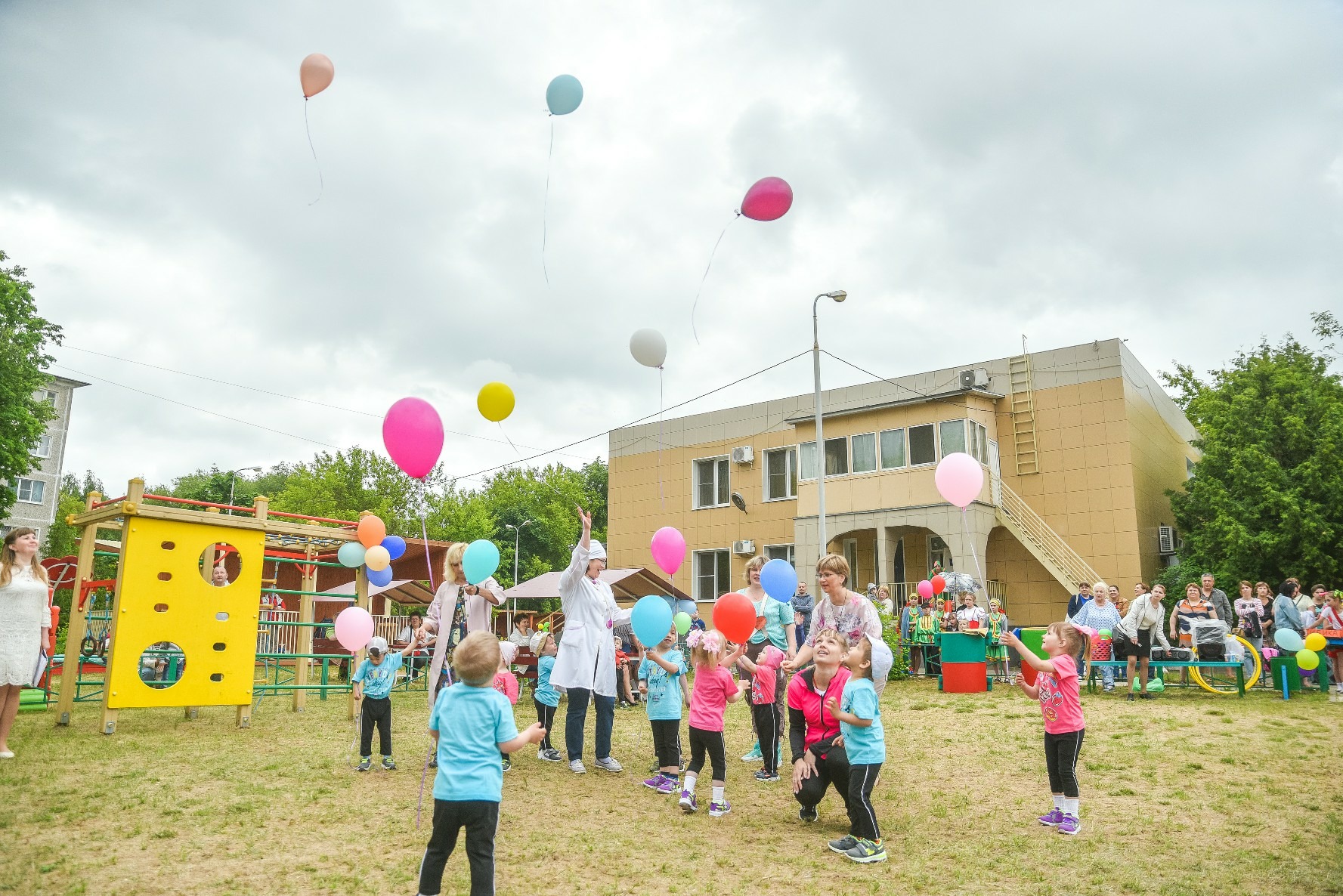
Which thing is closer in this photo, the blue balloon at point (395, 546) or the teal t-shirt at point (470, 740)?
the teal t-shirt at point (470, 740)

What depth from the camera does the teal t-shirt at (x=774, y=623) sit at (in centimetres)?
773

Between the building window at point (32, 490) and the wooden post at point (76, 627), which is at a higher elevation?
the building window at point (32, 490)

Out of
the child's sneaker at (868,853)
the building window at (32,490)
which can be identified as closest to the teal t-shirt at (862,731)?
the child's sneaker at (868,853)

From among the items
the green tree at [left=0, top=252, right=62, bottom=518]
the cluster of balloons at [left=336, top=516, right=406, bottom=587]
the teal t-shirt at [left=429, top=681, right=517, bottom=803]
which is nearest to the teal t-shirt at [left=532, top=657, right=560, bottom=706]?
the cluster of balloons at [left=336, top=516, right=406, bottom=587]

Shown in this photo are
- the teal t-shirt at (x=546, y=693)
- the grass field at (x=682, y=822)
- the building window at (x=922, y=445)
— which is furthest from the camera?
the building window at (x=922, y=445)

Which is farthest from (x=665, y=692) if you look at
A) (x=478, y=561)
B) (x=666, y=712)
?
(x=478, y=561)

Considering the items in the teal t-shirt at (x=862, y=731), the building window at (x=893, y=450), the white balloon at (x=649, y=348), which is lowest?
the teal t-shirt at (x=862, y=731)

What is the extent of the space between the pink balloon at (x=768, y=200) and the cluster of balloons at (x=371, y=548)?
6.01 meters

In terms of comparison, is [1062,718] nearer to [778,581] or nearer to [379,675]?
[778,581]

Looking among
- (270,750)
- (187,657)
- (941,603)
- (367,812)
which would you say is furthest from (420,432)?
(941,603)

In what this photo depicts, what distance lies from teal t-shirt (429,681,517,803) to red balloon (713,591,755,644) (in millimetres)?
2678

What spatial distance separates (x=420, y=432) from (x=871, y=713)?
3.85 m

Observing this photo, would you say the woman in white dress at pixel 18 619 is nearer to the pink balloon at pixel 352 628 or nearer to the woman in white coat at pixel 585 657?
the pink balloon at pixel 352 628

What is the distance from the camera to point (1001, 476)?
20.3 meters
